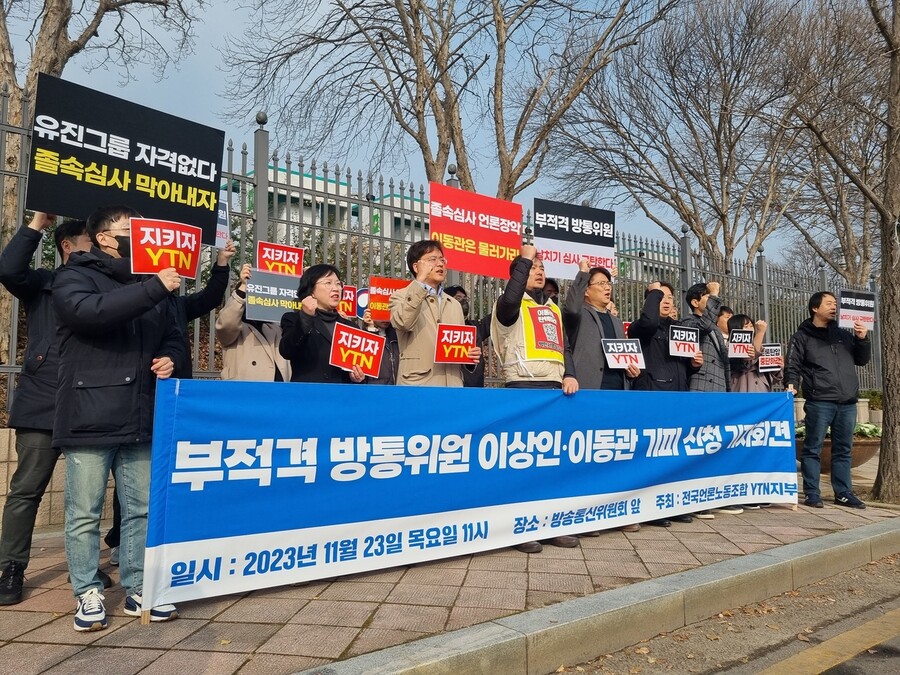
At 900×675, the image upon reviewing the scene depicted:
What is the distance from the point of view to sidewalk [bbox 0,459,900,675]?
2932 millimetres

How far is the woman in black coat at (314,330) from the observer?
460 cm

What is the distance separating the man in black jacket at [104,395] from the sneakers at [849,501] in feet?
20.4

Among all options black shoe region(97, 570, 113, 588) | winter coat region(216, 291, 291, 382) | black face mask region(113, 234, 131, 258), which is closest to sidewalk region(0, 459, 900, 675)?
black shoe region(97, 570, 113, 588)

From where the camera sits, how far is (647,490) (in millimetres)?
5625

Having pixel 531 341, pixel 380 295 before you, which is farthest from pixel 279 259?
pixel 531 341

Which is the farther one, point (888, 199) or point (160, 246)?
point (888, 199)

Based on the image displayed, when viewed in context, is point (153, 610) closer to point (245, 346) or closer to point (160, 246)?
point (160, 246)

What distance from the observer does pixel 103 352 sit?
3.38 metres

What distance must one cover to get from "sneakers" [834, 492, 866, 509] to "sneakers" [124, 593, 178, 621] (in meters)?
6.18

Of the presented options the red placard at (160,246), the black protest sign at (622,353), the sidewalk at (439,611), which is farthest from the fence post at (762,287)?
the red placard at (160,246)

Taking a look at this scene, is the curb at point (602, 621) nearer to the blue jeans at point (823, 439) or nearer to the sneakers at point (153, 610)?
the sneakers at point (153, 610)

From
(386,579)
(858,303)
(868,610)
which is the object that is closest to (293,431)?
(386,579)

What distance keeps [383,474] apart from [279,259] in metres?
2.00

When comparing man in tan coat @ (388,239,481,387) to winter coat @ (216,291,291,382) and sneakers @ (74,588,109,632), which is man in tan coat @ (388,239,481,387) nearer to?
winter coat @ (216,291,291,382)
